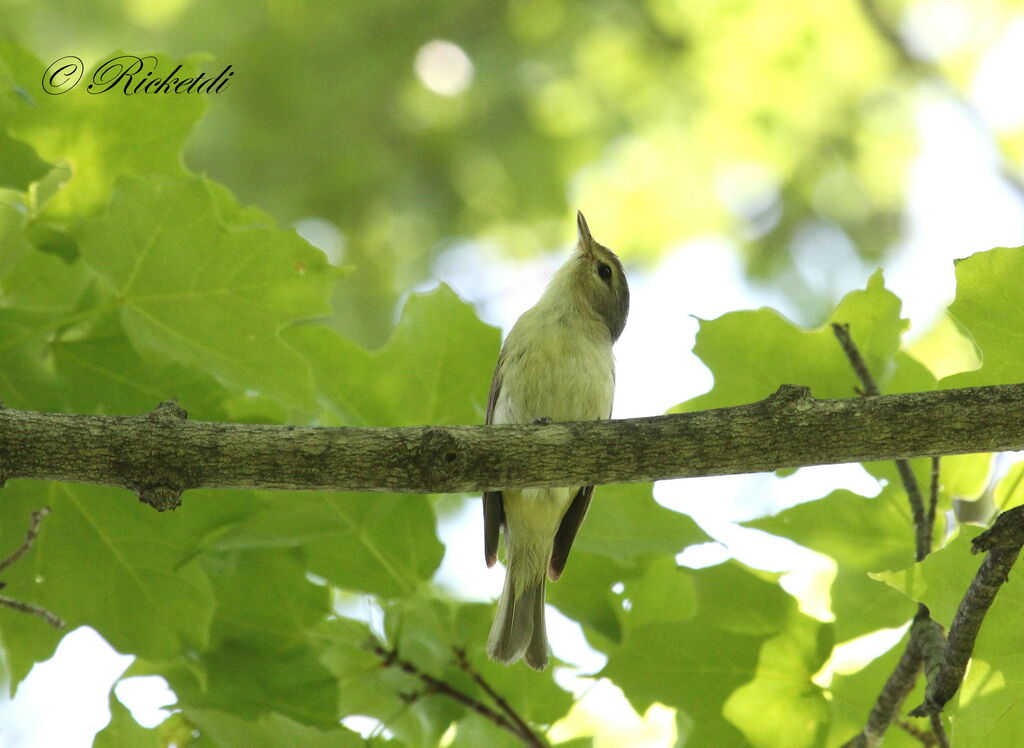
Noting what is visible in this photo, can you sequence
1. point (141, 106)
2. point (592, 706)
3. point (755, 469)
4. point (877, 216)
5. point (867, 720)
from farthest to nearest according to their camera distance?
point (877, 216) < point (592, 706) < point (141, 106) < point (867, 720) < point (755, 469)

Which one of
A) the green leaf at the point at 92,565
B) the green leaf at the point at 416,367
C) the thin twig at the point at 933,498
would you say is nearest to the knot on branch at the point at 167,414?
the green leaf at the point at 92,565

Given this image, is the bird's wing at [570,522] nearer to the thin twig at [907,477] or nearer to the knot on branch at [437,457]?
the thin twig at [907,477]

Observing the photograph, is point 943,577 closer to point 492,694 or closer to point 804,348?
point 804,348

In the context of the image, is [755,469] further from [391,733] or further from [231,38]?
[231,38]

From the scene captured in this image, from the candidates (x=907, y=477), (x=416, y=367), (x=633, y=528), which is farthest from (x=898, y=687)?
(x=416, y=367)

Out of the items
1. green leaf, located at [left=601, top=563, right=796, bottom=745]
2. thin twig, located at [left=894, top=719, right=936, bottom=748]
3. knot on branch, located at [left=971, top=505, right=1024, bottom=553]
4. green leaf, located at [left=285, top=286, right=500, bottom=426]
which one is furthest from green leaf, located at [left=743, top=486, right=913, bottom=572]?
green leaf, located at [left=285, top=286, right=500, bottom=426]

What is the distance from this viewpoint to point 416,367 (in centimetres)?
341

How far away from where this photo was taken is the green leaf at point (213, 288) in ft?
9.89

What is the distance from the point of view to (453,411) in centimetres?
344

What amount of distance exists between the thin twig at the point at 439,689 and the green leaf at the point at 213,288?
2.80 feet

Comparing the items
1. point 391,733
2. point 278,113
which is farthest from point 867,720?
point 278,113

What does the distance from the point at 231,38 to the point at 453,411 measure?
275 inches

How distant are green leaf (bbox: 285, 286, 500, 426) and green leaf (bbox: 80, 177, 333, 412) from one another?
22cm

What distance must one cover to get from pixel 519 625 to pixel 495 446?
1355 mm
